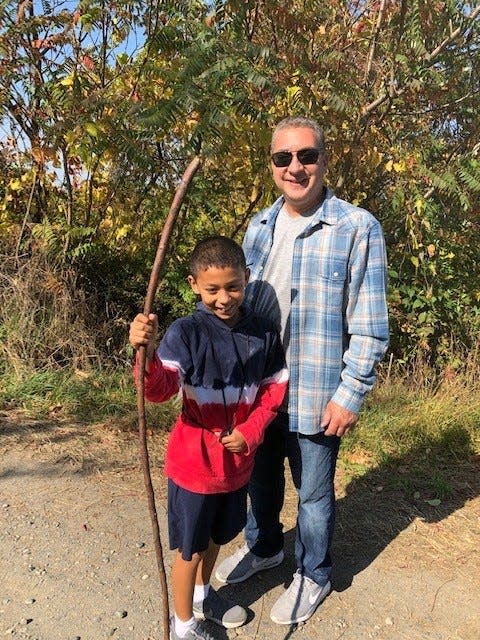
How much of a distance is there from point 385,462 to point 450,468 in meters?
0.44

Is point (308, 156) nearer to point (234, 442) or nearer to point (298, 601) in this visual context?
point (234, 442)

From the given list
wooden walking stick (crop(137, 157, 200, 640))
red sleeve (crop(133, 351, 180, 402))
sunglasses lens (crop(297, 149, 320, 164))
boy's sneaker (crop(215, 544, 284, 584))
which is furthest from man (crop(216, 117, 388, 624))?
wooden walking stick (crop(137, 157, 200, 640))

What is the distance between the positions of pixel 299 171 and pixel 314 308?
0.54 m

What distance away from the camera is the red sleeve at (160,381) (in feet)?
6.65

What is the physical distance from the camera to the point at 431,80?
4805 mm

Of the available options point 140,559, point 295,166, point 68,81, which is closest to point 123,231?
point 68,81

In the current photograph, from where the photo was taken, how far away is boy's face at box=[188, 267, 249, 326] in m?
2.19

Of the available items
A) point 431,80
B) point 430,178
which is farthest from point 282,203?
point 431,80

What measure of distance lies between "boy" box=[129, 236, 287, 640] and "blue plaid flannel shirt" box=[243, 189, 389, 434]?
14cm

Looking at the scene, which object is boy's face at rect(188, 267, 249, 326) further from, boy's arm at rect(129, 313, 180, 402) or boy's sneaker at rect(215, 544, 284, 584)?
boy's sneaker at rect(215, 544, 284, 584)

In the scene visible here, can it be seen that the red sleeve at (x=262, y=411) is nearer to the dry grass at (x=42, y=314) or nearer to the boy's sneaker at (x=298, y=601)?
the boy's sneaker at (x=298, y=601)

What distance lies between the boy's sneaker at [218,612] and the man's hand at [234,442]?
0.83 meters

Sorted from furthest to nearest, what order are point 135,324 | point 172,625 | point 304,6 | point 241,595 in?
point 304,6 < point 241,595 < point 172,625 < point 135,324

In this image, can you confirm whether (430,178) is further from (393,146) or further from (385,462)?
(385,462)
